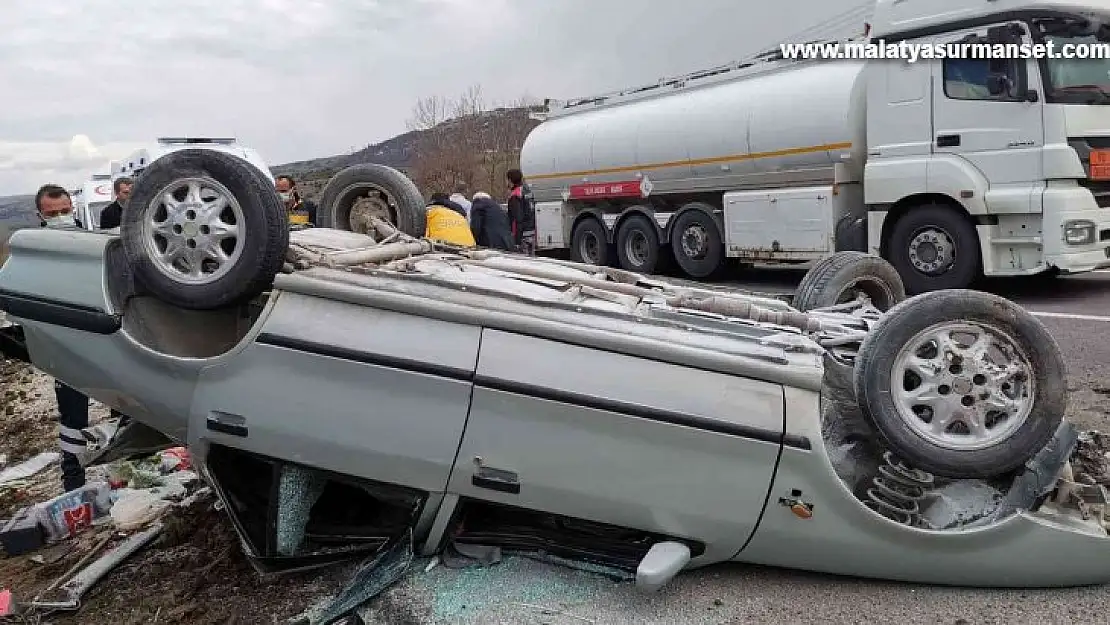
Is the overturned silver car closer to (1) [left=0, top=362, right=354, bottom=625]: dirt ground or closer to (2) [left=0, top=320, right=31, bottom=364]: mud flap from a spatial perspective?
(1) [left=0, top=362, right=354, bottom=625]: dirt ground

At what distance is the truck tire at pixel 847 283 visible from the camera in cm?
353

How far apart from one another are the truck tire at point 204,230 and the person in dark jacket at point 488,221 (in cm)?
453

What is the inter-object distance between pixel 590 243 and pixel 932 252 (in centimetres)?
560

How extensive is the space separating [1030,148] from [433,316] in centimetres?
617

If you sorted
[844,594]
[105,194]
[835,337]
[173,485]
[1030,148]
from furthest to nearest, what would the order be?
[105,194]
[1030,148]
[173,485]
[835,337]
[844,594]

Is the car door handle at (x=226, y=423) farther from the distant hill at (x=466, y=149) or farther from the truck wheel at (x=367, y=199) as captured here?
the distant hill at (x=466, y=149)

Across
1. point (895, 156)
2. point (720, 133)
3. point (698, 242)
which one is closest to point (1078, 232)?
point (895, 156)

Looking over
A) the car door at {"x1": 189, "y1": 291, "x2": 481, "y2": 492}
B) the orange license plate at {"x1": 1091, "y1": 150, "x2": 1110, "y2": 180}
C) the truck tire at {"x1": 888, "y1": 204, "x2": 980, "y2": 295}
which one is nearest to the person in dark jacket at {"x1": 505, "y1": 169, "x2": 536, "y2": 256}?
the truck tire at {"x1": 888, "y1": 204, "x2": 980, "y2": 295}

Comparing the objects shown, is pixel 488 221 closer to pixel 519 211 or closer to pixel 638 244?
pixel 519 211

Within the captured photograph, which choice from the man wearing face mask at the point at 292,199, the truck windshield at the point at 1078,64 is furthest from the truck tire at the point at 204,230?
the truck windshield at the point at 1078,64

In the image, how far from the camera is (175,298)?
2686 mm

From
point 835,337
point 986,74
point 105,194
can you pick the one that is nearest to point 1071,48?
point 986,74

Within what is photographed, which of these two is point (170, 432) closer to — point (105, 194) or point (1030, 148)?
point (1030, 148)

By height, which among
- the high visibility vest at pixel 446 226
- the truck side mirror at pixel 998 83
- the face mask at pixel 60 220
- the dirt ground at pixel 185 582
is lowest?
the dirt ground at pixel 185 582
